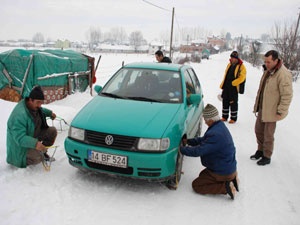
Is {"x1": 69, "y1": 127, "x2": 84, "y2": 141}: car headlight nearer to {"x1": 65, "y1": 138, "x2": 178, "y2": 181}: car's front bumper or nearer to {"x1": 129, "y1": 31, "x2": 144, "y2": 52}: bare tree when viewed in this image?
{"x1": 65, "y1": 138, "x2": 178, "y2": 181}: car's front bumper

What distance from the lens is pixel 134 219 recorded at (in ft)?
9.47

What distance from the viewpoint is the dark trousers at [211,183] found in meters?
3.41

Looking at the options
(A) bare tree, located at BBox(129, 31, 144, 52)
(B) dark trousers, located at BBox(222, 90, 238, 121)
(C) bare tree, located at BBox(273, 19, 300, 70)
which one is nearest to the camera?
(B) dark trousers, located at BBox(222, 90, 238, 121)

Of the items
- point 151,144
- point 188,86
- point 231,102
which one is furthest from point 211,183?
point 231,102

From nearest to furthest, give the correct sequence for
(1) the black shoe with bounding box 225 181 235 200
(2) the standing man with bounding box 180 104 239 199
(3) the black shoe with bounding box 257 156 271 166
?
(2) the standing man with bounding box 180 104 239 199, (1) the black shoe with bounding box 225 181 235 200, (3) the black shoe with bounding box 257 156 271 166

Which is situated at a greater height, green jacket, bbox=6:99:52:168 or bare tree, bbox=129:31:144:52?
bare tree, bbox=129:31:144:52

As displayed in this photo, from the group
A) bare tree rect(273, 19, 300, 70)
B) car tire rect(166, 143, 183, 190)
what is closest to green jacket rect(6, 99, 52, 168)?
car tire rect(166, 143, 183, 190)

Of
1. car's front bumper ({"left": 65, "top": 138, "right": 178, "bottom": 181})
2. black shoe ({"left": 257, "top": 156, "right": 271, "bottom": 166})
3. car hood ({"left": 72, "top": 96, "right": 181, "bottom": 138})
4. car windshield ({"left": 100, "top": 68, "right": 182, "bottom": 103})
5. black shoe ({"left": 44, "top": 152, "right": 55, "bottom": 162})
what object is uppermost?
car windshield ({"left": 100, "top": 68, "right": 182, "bottom": 103})

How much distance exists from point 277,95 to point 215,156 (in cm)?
180

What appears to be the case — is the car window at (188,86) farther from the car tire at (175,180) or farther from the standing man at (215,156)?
the car tire at (175,180)

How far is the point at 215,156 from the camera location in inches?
132

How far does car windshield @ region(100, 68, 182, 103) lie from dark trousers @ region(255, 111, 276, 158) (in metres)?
1.67

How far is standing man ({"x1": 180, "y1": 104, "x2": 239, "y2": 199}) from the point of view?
328 cm

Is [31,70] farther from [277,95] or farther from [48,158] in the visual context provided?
[277,95]
